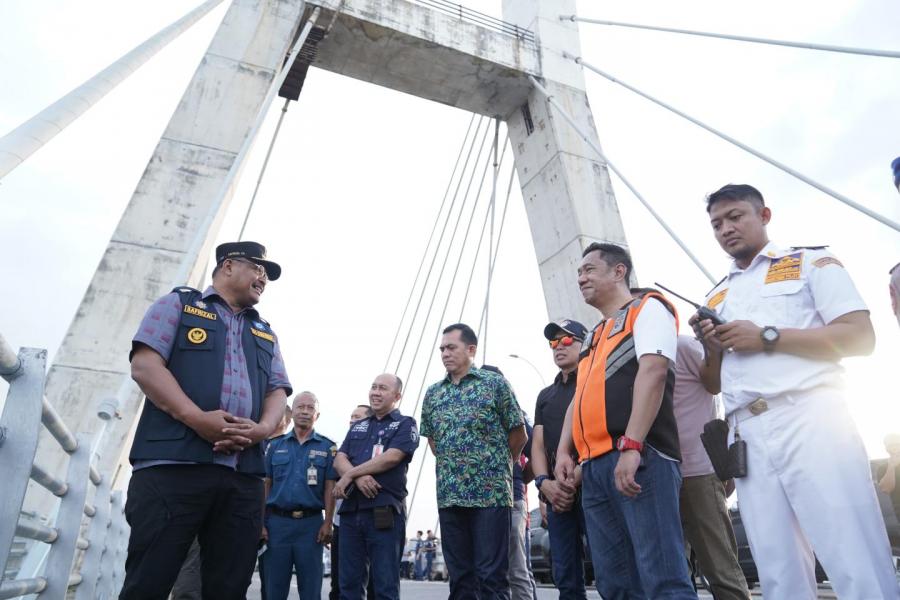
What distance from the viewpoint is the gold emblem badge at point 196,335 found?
2.55m

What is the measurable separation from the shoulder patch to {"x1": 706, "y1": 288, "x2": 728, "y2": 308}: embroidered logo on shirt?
0.35 m

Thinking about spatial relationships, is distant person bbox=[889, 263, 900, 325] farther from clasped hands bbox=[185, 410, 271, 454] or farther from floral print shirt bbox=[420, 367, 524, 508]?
clasped hands bbox=[185, 410, 271, 454]

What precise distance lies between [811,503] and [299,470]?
3.53m

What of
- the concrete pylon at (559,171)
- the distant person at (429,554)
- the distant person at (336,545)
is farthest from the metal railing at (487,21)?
the distant person at (429,554)

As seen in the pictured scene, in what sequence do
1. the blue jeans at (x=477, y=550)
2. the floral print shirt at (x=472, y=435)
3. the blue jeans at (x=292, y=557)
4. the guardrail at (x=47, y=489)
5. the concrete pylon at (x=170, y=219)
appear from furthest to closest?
the concrete pylon at (x=170, y=219) → the blue jeans at (x=292, y=557) → the floral print shirt at (x=472, y=435) → the blue jeans at (x=477, y=550) → the guardrail at (x=47, y=489)

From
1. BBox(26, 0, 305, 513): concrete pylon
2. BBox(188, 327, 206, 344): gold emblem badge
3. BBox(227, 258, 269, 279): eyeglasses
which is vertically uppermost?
BBox(26, 0, 305, 513): concrete pylon

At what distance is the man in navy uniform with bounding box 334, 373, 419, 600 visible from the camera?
3705 mm

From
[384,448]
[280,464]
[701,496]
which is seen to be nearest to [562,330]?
[701,496]

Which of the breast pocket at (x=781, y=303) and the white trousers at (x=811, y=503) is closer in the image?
the white trousers at (x=811, y=503)

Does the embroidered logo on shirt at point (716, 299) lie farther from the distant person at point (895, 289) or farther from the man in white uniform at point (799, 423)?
the distant person at point (895, 289)

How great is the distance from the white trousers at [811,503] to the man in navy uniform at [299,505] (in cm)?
301

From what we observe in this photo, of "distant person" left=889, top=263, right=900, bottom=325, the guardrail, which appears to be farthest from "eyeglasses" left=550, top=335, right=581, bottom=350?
the guardrail

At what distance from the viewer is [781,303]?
229 centimetres

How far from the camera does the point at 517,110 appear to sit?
29.5 feet
